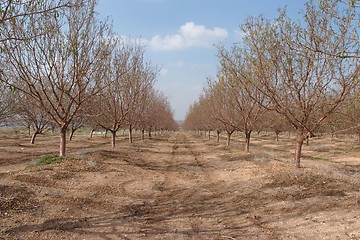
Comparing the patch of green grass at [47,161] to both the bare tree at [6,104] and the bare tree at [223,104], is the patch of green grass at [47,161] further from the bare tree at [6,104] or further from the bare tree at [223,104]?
the bare tree at [6,104]

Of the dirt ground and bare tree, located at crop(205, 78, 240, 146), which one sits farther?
bare tree, located at crop(205, 78, 240, 146)

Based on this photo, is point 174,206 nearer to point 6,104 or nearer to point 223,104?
point 223,104

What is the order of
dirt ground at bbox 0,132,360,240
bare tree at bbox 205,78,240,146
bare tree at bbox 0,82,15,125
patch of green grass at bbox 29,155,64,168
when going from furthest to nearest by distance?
bare tree at bbox 0,82,15,125 → bare tree at bbox 205,78,240,146 → patch of green grass at bbox 29,155,64,168 → dirt ground at bbox 0,132,360,240

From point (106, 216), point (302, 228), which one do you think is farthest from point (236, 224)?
point (106, 216)

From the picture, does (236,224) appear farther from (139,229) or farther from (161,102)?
(161,102)

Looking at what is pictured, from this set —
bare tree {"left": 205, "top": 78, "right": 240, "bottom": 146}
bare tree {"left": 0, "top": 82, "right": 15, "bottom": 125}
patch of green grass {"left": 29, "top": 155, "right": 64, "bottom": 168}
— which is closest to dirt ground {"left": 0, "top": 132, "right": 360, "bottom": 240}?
patch of green grass {"left": 29, "top": 155, "right": 64, "bottom": 168}

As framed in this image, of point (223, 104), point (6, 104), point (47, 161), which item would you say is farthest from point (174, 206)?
point (6, 104)

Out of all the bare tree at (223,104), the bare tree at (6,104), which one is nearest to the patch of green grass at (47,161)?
the bare tree at (223,104)

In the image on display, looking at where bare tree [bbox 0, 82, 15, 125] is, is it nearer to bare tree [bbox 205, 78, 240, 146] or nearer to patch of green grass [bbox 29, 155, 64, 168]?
patch of green grass [bbox 29, 155, 64, 168]

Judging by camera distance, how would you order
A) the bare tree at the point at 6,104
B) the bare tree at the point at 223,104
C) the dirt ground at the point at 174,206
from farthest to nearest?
the bare tree at the point at 6,104 → the bare tree at the point at 223,104 → the dirt ground at the point at 174,206

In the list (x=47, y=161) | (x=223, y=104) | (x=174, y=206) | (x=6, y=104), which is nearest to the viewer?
(x=174, y=206)

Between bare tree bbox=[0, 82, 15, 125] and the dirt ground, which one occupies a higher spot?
bare tree bbox=[0, 82, 15, 125]

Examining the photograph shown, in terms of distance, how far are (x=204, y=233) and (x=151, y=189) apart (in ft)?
15.2

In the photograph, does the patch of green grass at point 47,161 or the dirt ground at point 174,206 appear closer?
the dirt ground at point 174,206
